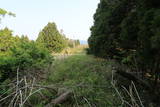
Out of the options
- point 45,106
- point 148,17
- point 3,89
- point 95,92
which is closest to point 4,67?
point 3,89

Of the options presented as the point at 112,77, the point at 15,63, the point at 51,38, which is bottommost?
the point at 112,77

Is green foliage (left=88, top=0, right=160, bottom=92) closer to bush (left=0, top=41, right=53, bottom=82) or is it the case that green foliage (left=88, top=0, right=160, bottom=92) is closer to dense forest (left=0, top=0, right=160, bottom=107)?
dense forest (left=0, top=0, right=160, bottom=107)

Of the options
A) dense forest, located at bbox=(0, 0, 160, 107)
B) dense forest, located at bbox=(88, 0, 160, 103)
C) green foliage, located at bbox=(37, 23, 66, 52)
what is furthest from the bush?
green foliage, located at bbox=(37, 23, 66, 52)

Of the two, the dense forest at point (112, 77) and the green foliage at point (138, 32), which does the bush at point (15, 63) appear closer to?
the dense forest at point (112, 77)

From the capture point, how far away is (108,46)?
6.38 m

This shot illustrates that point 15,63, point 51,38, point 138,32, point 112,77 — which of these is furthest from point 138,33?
point 51,38

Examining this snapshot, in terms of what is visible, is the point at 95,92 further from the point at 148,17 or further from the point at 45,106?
the point at 148,17

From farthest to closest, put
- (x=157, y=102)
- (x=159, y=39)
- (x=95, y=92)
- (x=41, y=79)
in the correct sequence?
(x=41, y=79)
(x=95, y=92)
(x=157, y=102)
(x=159, y=39)

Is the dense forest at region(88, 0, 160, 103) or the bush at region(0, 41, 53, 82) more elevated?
the dense forest at region(88, 0, 160, 103)

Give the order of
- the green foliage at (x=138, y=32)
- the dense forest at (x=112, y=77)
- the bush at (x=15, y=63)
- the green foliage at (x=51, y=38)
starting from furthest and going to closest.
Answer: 1. the green foliage at (x=51, y=38)
2. the bush at (x=15, y=63)
3. the dense forest at (x=112, y=77)
4. the green foliage at (x=138, y=32)

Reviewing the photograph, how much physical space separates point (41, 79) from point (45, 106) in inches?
97.3

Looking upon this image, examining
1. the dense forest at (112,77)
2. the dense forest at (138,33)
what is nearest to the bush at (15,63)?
the dense forest at (112,77)

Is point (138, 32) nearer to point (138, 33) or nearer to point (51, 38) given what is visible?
point (138, 33)

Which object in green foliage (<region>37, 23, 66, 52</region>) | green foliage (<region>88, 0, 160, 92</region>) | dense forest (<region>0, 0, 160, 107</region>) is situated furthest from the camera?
green foliage (<region>37, 23, 66, 52</region>)
